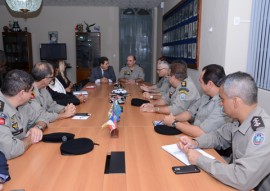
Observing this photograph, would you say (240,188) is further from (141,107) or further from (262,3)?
(262,3)

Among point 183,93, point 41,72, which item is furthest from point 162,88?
point 41,72

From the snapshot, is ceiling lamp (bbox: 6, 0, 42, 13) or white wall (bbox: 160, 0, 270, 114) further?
ceiling lamp (bbox: 6, 0, 42, 13)

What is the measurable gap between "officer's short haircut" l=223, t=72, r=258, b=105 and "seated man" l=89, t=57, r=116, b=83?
4.01m

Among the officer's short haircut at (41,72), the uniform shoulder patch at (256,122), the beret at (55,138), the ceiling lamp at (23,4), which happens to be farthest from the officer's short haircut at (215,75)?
the ceiling lamp at (23,4)

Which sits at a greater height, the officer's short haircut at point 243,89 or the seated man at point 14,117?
the officer's short haircut at point 243,89

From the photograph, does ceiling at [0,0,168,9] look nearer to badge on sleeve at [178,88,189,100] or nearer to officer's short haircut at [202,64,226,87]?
badge on sleeve at [178,88,189,100]

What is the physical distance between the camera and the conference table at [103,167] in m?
1.25

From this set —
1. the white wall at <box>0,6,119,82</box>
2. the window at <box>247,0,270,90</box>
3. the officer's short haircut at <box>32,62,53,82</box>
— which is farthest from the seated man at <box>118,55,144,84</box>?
the officer's short haircut at <box>32,62,53,82</box>

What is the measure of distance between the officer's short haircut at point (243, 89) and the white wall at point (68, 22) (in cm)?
655

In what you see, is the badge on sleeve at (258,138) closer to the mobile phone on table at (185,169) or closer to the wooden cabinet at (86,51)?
the mobile phone on table at (185,169)

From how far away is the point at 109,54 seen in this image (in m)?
7.73

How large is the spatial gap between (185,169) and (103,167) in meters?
0.46

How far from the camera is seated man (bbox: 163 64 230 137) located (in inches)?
79.0

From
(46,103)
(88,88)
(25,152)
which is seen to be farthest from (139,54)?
(25,152)
